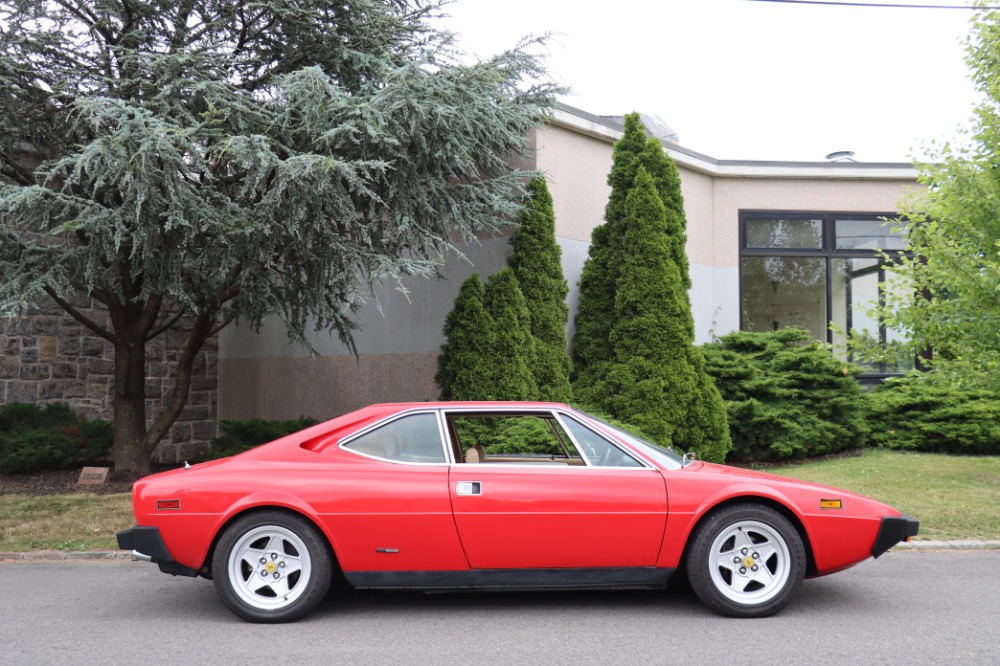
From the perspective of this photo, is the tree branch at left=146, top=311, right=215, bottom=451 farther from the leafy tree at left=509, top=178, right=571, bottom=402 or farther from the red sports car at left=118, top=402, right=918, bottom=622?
the red sports car at left=118, top=402, right=918, bottom=622

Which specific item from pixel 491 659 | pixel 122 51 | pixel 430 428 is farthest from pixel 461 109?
pixel 491 659

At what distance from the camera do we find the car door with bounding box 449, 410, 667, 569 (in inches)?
197

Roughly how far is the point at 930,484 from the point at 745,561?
19.3 ft

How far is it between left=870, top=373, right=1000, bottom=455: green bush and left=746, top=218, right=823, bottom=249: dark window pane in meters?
3.06

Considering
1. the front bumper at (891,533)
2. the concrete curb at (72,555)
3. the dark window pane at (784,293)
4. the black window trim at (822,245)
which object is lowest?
the concrete curb at (72,555)

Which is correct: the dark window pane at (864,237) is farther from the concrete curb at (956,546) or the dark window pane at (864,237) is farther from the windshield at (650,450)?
the windshield at (650,450)

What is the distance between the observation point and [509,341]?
34.1ft

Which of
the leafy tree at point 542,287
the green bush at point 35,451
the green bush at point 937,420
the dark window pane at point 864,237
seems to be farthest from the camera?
the dark window pane at point 864,237

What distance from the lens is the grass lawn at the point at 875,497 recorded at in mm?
7570

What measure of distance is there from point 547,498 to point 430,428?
89cm

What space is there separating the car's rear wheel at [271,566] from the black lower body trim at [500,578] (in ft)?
0.75

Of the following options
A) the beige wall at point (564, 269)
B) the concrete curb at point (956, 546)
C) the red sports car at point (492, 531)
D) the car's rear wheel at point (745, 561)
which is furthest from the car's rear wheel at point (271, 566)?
the beige wall at point (564, 269)

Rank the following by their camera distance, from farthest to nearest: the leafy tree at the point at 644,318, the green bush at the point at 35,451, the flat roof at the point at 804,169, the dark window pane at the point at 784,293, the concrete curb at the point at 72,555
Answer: the dark window pane at the point at 784,293, the flat roof at the point at 804,169, the green bush at the point at 35,451, the leafy tree at the point at 644,318, the concrete curb at the point at 72,555

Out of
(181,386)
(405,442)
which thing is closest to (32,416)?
(181,386)
